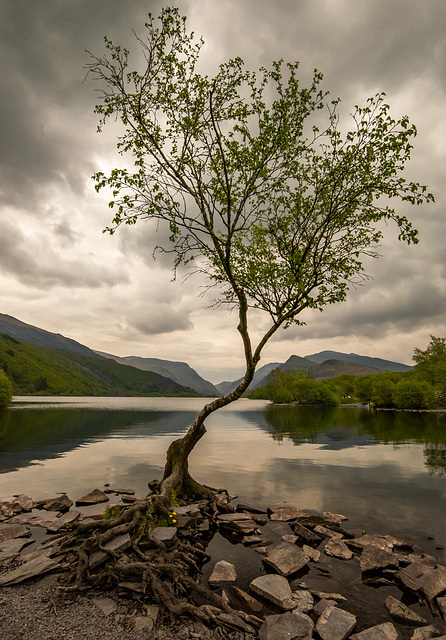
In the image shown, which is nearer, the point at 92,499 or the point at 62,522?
the point at 62,522

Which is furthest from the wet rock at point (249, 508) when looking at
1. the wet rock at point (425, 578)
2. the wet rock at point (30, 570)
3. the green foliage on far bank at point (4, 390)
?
the green foliage on far bank at point (4, 390)

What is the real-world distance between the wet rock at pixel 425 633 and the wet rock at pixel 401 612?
1.72ft

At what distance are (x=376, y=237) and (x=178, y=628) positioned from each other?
69.4 feet

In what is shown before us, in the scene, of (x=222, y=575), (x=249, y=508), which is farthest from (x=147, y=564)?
(x=249, y=508)

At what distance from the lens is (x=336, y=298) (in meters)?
22.1

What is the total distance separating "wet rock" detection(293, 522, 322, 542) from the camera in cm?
1716

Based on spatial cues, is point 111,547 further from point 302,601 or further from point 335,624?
point 335,624

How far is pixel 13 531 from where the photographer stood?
1648 centimetres

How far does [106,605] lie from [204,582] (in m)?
3.90

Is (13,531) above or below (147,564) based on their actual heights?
below

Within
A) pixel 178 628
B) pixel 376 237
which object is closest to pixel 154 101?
pixel 376 237

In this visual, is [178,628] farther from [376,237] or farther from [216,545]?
[376,237]

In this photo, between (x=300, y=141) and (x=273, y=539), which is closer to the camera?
(x=273, y=539)

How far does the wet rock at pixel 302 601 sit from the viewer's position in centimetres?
1104
